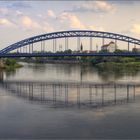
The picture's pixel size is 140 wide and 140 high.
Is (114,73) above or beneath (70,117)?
above

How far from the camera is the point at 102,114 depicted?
63.2 ft

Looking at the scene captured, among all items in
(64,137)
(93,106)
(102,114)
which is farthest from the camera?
(93,106)

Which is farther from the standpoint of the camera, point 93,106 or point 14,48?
point 14,48

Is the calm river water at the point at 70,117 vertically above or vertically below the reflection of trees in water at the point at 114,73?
below

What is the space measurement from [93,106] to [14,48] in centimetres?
4883

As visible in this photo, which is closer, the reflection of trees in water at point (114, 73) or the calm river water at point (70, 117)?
the calm river water at point (70, 117)

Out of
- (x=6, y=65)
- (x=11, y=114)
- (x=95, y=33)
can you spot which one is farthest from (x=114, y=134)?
(x=6, y=65)

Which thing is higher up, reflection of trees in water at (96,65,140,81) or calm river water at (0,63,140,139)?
reflection of trees in water at (96,65,140,81)

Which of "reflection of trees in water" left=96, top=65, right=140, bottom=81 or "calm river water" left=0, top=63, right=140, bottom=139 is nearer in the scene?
"calm river water" left=0, top=63, right=140, bottom=139

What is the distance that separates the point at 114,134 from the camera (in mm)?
14562

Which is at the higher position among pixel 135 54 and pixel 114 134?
pixel 135 54

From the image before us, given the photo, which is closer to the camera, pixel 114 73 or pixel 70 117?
pixel 70 117

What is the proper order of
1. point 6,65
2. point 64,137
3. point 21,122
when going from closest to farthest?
point 64,137, point 21,122, point 6,65

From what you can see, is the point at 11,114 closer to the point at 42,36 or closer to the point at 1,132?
the point at 1,132
